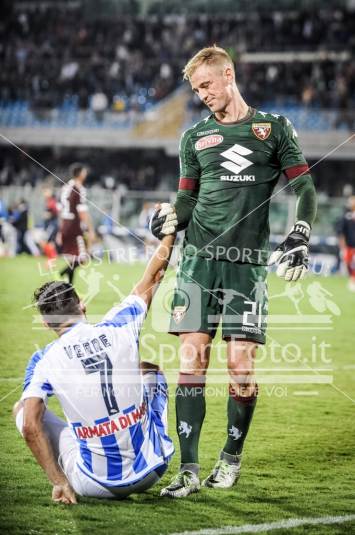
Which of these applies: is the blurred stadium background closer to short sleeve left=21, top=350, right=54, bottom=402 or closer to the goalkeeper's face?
the goalkeeper's face

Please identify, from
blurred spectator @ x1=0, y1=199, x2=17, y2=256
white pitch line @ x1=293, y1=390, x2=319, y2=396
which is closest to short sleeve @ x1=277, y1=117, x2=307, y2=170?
white pitch line @ x1=293, y1=390, x2=319, y2=396

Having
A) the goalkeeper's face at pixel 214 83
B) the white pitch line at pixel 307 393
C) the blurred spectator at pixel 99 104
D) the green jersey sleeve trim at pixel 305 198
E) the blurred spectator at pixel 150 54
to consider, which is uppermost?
the blurred spectator at pixel 150 54

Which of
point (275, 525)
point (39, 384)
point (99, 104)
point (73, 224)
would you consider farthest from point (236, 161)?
point (99, 104)

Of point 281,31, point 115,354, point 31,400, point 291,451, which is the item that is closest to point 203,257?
point 115,354

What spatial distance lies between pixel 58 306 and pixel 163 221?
0.89 meters

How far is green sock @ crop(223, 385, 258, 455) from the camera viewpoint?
4.86m

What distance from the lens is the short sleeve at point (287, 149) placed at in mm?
4840

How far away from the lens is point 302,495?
474 cm

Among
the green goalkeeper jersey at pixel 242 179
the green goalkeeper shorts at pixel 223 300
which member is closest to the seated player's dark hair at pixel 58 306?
the green goalkeeper shorts at pixel 223 300

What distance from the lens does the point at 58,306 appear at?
4230 mm

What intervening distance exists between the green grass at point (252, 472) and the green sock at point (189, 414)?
0.79 feet

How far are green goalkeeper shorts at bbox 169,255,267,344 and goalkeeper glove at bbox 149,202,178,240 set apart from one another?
231 millimetres

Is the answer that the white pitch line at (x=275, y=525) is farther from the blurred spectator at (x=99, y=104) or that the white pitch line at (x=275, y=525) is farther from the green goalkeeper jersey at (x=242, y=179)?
the blurred spectator at (x=99, y=104)

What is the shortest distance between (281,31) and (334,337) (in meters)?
21.5
